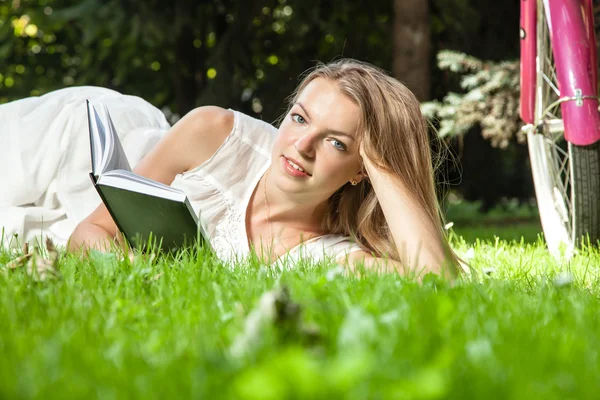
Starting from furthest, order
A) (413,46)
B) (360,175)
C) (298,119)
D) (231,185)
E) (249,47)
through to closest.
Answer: (249,47) < (413,46) < (231,185) < (360,175) < (298,119)

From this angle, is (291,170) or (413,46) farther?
(413,46)

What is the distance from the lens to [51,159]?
141 inches

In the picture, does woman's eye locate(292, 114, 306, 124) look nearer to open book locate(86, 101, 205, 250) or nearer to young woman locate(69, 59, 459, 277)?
young woman locate(69, 59, 459, 277)

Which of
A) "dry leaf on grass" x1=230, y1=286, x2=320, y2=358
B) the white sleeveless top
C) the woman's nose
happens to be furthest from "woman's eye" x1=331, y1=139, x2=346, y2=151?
"dry leaf on grass" x1=230, y1=286, x2=320, y2=358

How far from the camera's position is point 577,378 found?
3.57 ft

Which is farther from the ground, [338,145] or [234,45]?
[234,45]

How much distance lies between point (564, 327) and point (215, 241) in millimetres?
1957

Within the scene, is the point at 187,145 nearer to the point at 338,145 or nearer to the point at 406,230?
the point at 338,145

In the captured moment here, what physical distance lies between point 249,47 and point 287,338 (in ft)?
22.6

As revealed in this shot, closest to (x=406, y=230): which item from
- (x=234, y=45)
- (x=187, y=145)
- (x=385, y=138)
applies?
(x=385, y=138)

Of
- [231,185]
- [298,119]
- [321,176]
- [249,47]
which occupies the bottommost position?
[231,185]

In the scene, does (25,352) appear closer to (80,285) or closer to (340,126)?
(80,285)

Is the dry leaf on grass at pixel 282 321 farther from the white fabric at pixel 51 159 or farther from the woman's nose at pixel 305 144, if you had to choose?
the white fabric at pixel 51 159

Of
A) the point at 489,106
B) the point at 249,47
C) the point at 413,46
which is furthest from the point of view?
the point at 249,47
